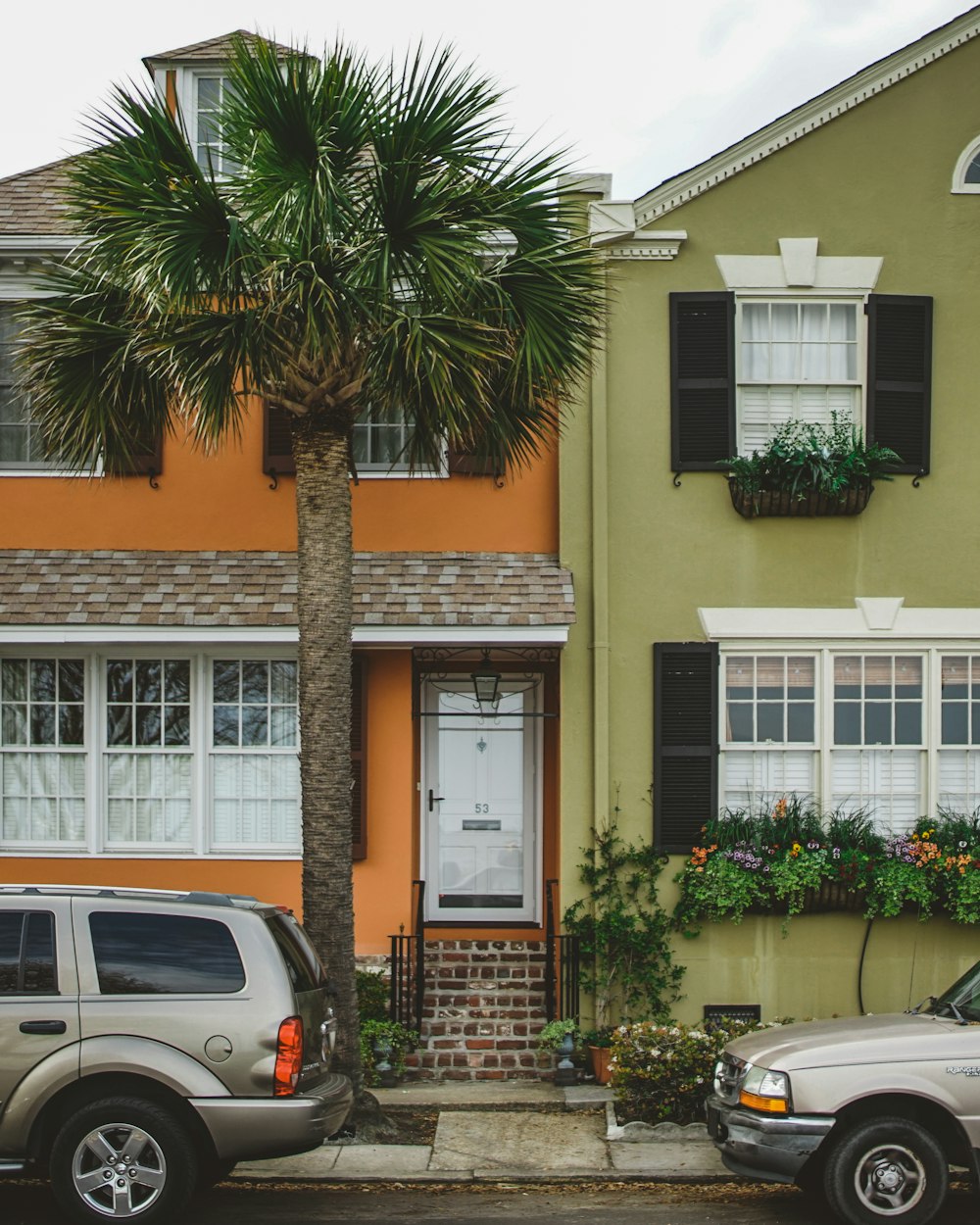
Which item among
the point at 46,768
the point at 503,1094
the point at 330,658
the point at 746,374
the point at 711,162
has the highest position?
the point at 711,162

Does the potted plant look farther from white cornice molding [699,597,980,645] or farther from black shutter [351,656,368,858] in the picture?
black shutter [351,656,368,858]

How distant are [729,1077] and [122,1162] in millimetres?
3340

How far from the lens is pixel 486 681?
1168 cm

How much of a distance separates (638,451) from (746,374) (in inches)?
43.8

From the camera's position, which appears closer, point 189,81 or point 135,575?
point 135,575

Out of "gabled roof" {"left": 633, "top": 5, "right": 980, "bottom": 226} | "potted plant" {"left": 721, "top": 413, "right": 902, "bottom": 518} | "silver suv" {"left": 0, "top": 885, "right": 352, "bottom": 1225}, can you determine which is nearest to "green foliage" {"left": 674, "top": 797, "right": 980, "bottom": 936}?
"potted plant" {"left": 721, "top": 413, "right": 902, "bottom": 518}

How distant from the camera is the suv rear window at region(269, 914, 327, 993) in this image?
7.52 meters

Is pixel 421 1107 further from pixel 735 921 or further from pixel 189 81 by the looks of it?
pixel 189 81

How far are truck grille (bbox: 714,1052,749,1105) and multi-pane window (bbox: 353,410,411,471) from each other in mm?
6005

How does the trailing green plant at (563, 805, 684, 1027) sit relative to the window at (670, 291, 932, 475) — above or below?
below

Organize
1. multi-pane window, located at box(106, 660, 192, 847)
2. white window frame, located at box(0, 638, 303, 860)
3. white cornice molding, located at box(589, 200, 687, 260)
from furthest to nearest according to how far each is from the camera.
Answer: multi-pane window, located at box(106, 660, 192, 847) < white window frame, located at box(0, 638, 303, 860) < white cornice molding, located at box(589, 200, 687, 260)

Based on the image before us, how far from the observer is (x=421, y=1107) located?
1024cm

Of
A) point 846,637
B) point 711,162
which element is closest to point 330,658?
point 846,637

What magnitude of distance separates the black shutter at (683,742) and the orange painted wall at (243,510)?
1.47 meters
